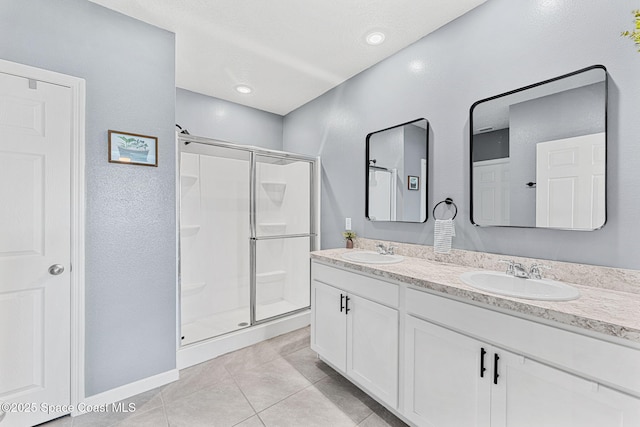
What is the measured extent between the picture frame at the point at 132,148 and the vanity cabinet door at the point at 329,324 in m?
1.54

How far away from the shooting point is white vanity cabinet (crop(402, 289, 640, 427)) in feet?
3.08

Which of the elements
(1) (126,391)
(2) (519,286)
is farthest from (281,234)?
(2) (519,286)

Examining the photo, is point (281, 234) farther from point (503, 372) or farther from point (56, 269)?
point (503, 372)

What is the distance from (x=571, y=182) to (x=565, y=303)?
2.30 feet

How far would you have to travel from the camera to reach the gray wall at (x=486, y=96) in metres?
1.31

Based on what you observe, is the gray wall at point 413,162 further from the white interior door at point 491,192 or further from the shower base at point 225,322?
the shower base at point 225,322

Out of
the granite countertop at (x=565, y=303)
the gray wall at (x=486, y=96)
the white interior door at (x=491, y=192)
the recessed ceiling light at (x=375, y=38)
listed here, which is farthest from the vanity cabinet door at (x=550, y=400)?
the recessed ceiling light at (x=375, y=38)

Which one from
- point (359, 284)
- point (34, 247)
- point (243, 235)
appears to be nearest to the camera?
point (34, 247)

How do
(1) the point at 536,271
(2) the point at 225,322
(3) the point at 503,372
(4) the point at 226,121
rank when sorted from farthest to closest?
1. (4) the point at 226,121
2. (2) the point at 225,322
3. (1) the point at 536,271
4. (3) the point at 503,372

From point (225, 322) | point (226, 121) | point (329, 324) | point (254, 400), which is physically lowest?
point (254, 400)

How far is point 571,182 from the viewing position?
1.45m

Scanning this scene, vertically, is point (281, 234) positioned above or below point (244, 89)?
below

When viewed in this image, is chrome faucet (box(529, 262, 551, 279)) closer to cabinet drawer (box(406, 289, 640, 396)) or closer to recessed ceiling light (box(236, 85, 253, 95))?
cabinet drawer (box(406, 289, 640, 396))

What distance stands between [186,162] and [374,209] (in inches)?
72.1
